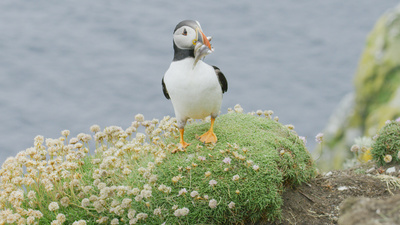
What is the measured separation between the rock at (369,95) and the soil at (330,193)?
108 inches

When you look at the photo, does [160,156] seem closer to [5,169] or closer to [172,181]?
[172,181]

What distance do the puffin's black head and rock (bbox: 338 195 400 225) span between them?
7.34 feet

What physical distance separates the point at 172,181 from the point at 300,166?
1438 millimetres

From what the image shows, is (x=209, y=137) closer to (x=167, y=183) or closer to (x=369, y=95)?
(x=167, y=183)

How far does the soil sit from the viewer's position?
4.61 metres

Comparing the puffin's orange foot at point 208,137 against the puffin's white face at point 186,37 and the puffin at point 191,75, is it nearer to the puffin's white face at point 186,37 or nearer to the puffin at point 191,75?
the puffin at point 191,75

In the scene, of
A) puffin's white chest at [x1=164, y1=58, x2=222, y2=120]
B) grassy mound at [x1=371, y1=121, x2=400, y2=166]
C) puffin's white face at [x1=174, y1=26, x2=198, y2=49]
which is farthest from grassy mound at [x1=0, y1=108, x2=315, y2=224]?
grassy mound at [x1=371, y1=121, x2=400, y2=166]

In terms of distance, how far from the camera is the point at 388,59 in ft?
28.2

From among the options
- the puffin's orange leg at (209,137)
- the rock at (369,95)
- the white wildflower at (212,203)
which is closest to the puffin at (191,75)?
the puffin's orange leg at (209,137)

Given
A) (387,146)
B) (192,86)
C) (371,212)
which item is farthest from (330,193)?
(371,212)

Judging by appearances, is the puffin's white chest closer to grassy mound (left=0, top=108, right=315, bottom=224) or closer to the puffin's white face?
the puffin's white face

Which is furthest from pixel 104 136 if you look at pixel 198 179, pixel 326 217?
pixel 326 217

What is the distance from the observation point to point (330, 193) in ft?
16.7

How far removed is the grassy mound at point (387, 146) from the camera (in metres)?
Result: 5.41
